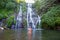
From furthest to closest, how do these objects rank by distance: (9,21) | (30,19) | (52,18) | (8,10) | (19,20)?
1. (8,10)
2. (30,19)
3. (19,20)
4. (9,21)
5. (52,18)

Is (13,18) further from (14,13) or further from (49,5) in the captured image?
(49,5)

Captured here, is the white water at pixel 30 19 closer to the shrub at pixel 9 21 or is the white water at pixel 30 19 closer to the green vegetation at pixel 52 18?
the shrub at pixel 9 21

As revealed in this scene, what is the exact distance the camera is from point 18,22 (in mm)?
38156

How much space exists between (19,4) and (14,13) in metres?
2.81

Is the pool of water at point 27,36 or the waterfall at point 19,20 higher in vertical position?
the waterfall at point 19,20

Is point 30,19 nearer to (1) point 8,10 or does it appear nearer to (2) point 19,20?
(2) point 19,20

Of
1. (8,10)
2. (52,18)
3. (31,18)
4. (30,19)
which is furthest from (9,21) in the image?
(52,18)

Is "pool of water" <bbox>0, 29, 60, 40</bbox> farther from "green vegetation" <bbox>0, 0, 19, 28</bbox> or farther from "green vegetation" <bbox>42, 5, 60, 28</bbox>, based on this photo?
"green vegetation" <bbox>0, 0, 19, 28</bbox>

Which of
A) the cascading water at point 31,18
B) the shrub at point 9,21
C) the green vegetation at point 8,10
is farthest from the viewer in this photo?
the cascading water at point 31,18

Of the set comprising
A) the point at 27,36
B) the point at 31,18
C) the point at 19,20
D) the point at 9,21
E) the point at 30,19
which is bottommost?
the point at 27,36

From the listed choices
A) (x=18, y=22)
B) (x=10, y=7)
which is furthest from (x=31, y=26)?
(x=10, y=7)

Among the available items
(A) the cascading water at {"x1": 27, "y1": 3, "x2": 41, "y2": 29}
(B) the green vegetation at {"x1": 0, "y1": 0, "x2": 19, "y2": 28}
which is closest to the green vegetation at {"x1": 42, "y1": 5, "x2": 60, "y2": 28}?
(A) the cascading water at {"x1": 27, "y1": 3, "x2": 41, "y2": 29}

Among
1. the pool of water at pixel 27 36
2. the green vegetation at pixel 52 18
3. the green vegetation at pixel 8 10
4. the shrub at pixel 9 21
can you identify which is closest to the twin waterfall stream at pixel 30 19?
the green vegetation at pixel 8 10

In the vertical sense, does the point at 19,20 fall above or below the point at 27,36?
above
